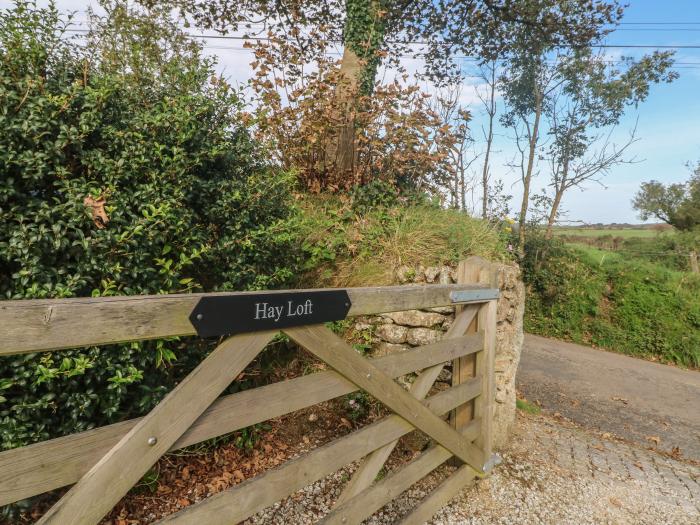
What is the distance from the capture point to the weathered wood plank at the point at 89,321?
1042 mm

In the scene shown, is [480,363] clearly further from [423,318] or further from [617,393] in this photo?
[617,393]

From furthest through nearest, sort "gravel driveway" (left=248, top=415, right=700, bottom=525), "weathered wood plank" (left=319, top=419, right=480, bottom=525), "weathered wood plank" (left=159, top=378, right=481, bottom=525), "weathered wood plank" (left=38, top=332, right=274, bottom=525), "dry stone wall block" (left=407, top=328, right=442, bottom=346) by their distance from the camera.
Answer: "dry stone wall block" (left=407, top=328, right=442, bottom=346), "gravel driveway" (left=248, top=415, right=700, bottom=525), "weathered wood plank" (left=319, top=419, right=480, bottom=525), "weathered wood plank" (left=159, top=378, right=481, bottom=525), "weathered wood plank" (left=38, top=332, right=274, bottom=525)

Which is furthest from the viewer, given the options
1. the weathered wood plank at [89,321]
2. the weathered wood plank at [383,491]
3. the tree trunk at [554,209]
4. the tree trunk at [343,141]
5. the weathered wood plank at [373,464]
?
the tree trunk at [554,209]

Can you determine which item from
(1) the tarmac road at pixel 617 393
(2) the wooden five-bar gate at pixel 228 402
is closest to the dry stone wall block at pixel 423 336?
(2) the wooden five-bar gate at pixel 228 402

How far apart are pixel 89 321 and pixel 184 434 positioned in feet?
1.73

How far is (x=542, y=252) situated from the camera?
35.0 feet

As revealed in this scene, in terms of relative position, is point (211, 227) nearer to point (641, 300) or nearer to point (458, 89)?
point (458, 89)

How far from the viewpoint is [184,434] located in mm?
1428

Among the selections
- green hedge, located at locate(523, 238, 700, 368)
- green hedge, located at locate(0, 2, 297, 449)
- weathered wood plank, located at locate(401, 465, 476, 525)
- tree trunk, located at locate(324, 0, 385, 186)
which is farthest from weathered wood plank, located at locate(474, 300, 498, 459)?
green hedge, located at locate(523, 238, 700, 368)

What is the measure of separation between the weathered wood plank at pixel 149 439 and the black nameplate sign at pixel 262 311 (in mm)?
69

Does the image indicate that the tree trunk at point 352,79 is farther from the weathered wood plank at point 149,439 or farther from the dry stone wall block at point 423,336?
the weathered wood plank at point 149,439

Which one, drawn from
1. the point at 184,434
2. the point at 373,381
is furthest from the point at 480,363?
the point at 184,434

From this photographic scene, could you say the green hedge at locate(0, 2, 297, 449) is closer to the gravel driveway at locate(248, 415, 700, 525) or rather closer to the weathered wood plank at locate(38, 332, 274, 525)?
the weathered wood plank at locate(38, 332, 274, 525)

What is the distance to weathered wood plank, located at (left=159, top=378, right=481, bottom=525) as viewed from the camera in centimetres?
154
